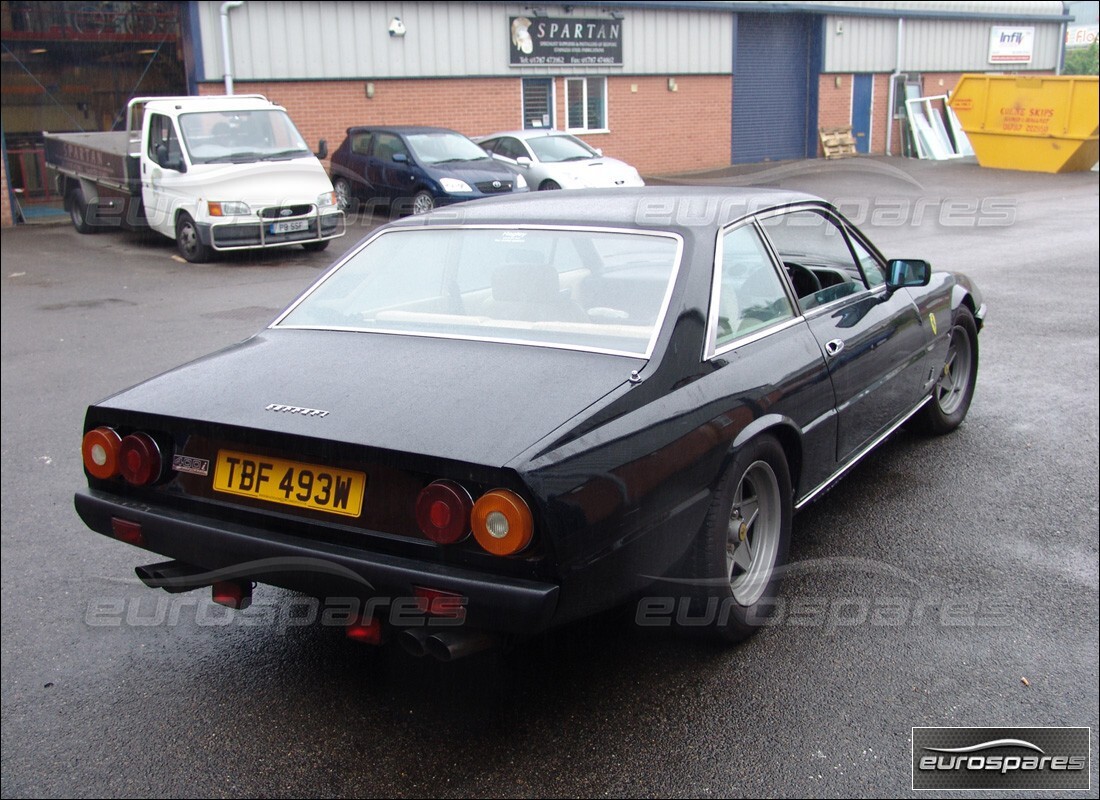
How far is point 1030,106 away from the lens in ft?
80.6

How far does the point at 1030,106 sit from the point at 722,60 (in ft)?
23.6

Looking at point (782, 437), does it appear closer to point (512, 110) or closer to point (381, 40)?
point (381, 40)

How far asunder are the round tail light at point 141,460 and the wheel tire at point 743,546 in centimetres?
164

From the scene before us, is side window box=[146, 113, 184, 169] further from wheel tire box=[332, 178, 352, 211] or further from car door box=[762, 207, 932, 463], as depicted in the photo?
car door box=[762, 207, 932, 463]

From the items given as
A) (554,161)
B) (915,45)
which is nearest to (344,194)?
(554,161)

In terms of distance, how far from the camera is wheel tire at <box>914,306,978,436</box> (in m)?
5.68

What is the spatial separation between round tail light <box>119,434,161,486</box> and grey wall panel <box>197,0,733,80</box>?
17.0 meters

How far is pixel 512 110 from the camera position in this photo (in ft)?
75.5

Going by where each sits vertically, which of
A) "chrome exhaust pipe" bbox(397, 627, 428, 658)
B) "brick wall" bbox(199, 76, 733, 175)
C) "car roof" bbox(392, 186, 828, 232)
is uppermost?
"brick wall" bbox(199, 76, 733, 175)

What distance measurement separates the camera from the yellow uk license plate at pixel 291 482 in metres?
2.95

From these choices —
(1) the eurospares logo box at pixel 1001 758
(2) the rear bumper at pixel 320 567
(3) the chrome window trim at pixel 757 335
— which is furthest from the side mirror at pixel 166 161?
(1) the eurospares logo box at pixel 1001 758

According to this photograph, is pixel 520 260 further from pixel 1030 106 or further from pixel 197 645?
pixel 1030 106

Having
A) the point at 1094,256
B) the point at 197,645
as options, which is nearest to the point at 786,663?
the point at 197,645

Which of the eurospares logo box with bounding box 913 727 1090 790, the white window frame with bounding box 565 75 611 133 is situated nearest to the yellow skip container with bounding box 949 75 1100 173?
the white window frame with bounding box 565 75 611 133
